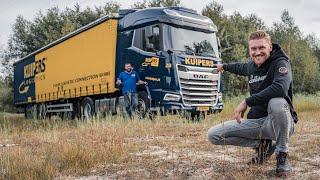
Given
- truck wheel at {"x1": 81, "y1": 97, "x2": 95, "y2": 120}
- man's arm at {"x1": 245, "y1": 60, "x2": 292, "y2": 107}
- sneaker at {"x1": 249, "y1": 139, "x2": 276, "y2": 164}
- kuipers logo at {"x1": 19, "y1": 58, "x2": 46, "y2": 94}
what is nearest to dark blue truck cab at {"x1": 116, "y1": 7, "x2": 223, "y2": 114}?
truck wheel at {"x1": 81, "y1": 97, "x2": 95, "y2": 120}

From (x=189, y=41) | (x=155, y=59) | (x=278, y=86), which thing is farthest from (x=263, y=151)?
(x=189, y=41)

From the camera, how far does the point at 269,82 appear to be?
4.47 m

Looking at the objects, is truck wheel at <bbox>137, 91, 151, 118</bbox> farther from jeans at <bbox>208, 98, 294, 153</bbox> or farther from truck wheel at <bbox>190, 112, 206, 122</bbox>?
jeans at <bbox>208, 98, 294, 153</bbox>

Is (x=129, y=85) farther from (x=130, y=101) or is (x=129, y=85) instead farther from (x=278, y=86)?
(x=278, y=86)

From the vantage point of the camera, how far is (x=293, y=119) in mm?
4551

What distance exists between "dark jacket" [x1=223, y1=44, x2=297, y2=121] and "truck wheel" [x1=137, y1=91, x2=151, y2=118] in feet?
27.5

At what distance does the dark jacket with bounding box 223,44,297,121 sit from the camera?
429 cm

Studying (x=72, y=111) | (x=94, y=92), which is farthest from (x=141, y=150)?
(x=72, y=111)

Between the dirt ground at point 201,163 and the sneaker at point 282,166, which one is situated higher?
the sneaker at point 282,166

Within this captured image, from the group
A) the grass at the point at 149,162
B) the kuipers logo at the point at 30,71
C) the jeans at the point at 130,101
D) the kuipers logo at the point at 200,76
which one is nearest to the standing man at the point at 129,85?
the jeans at the point at 130,101

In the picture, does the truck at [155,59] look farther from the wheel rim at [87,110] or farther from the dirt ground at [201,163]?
the dirt ground at [201,163]

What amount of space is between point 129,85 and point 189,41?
2123mm

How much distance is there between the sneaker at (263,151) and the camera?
4.84 metres

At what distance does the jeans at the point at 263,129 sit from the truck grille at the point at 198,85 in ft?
26.3
